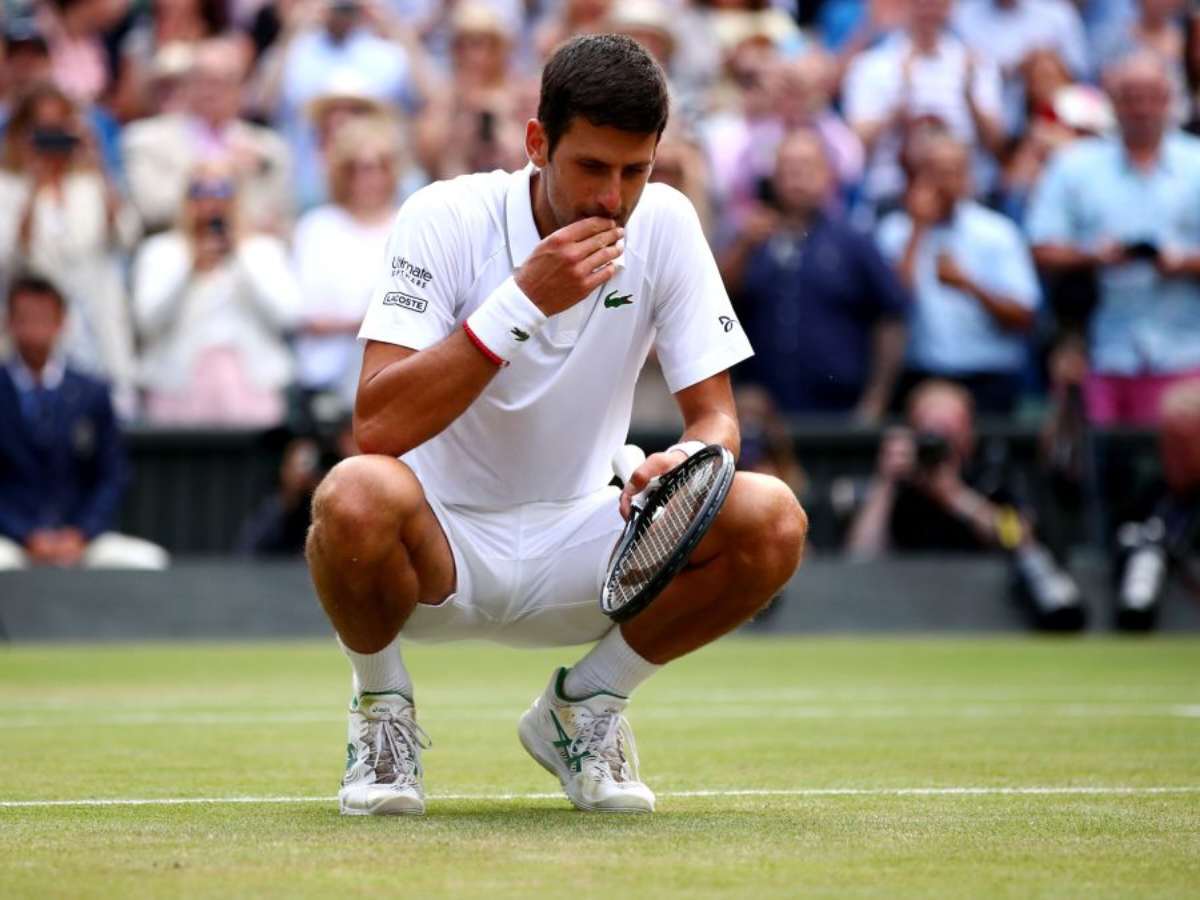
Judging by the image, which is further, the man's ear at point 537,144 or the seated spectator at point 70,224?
the seated spectator at point 70,224

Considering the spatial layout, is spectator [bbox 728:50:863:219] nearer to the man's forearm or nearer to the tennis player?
the tennis player

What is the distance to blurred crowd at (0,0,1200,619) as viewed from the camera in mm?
12688

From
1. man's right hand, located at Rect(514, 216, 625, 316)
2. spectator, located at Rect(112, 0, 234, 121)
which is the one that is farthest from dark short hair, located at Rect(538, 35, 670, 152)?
spectator, located at Rect(112, 0, 234, 121)

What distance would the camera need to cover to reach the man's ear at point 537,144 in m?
5.21

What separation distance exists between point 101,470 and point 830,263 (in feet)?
14.1

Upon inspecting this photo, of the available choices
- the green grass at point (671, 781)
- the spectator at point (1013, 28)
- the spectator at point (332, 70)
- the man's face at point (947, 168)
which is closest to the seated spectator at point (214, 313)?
the spectator at point (332, 70)

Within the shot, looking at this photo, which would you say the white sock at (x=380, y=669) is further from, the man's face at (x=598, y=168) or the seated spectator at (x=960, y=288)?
the seated spectator at (x=960, y=288)

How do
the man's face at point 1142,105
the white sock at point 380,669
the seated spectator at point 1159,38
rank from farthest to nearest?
the seated spectator at point 1159,38, the man's face at point 1142,105, the white sock at point 380,669

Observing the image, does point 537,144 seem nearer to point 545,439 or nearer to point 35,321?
point 545,439

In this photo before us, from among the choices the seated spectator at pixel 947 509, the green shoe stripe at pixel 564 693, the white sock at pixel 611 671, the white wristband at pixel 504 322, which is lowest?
the seated spectator at pixel 947 509

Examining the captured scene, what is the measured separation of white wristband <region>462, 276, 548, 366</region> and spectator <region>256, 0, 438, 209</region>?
362 inches

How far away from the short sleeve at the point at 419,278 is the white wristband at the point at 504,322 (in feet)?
0.65

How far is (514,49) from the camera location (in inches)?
601

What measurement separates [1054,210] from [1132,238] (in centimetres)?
49
